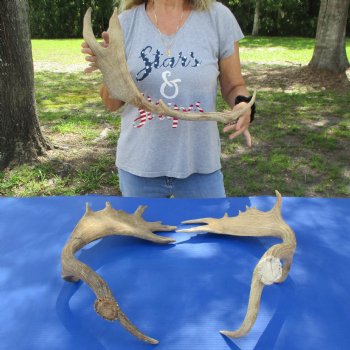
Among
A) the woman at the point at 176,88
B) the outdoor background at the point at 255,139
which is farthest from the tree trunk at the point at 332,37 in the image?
the woman at the point at 176,88

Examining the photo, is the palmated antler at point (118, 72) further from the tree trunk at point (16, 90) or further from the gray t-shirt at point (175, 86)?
the tree trunk at point (16, 90)

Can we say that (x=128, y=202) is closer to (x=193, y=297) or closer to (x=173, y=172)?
(x=173, y=172)

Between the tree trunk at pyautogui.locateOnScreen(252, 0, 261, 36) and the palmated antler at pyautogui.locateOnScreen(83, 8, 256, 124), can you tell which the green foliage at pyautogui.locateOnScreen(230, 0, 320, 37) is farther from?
the palmated antler at pyautogui.locateOnScreen(83, 8, 256, 124)

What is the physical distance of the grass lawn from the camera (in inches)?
139

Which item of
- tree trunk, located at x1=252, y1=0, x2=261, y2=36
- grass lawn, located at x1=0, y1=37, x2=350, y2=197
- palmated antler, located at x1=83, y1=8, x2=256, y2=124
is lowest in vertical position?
grass lawn, located at x1=0, y1=37, x2=350, y2=197

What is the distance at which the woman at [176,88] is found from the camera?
5.38 feet

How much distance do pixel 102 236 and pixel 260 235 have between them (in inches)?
20.5

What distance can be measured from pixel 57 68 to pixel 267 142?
18.4ft

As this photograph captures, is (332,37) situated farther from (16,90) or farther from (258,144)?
(16,90)

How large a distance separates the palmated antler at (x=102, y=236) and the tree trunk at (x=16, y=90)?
2.39 metres

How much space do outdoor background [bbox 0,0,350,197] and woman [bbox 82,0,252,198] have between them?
1.69m

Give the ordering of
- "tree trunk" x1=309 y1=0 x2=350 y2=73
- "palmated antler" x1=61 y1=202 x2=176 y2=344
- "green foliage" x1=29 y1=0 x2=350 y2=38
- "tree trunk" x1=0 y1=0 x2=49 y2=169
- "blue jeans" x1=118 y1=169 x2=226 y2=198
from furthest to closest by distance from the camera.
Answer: "green foliage" x1=29 y1=0 x2=350 y2=38 < "tree trunk" x1=309 y1=0 x2=350 y2=73 < "tree trunk" x1=0 y1=0 x2=49 y2=169 < "blue jeans" x1=118 y1=169 x2=226 y2=198 < "palmated antler" x1=61 y1=202 x2=176 y2=344

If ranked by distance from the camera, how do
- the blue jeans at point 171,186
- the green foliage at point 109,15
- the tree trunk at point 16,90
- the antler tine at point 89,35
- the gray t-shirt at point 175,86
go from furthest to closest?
the green foliage at point 109,15
the tree trunk at point 16,90
the blue jeans at point 171,186
the gray t-shirt at point 175,86
the antler tine at point 89,35

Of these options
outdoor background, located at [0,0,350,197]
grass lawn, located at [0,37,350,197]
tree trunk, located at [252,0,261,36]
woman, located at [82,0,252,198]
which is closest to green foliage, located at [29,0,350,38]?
tree trunk, located at [252,0,261,36]
